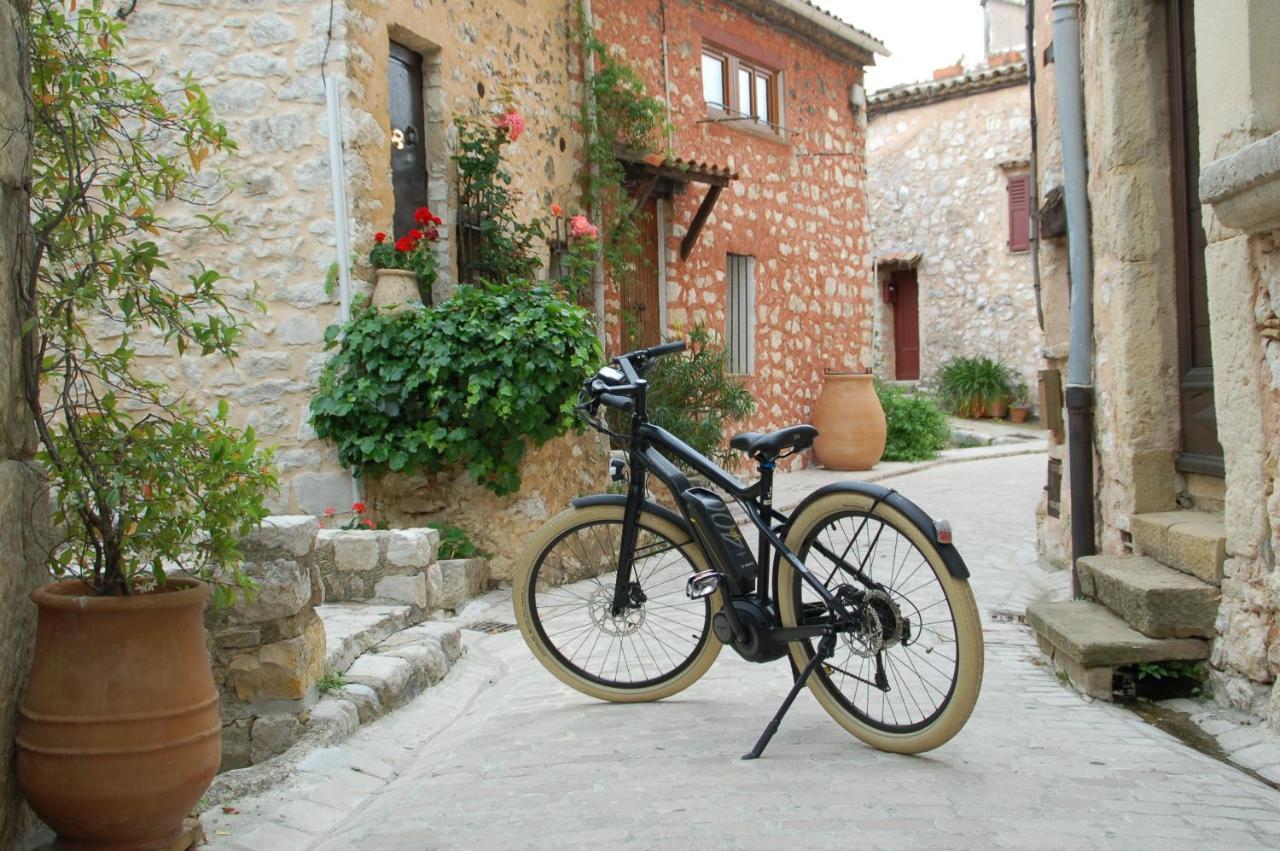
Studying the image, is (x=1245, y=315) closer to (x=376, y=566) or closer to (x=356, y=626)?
(x=356, y=626)

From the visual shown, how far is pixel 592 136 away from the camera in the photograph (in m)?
8.99

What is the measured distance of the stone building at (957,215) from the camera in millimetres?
18891

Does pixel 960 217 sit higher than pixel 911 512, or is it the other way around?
pixel 960 217

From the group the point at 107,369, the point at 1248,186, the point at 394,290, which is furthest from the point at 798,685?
the point at 394,290

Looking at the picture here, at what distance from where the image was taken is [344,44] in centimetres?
618

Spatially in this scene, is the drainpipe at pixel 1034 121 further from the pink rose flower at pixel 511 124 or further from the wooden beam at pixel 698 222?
the wooden beam at pixel 698 222

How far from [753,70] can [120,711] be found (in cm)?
1101

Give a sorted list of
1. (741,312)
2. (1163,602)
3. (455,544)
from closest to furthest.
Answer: (1163,602) < (455,544) < (741,312)

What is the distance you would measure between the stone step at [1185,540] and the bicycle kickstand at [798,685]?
4.88 feet

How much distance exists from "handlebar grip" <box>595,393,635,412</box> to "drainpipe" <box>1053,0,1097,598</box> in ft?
8.31

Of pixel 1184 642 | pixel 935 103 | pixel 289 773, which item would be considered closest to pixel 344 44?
pixel 289 773

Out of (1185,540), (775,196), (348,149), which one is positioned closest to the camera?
(1185,540)

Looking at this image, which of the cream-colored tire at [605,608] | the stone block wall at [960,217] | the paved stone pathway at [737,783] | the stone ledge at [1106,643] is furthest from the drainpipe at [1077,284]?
the stone block wall at [960,217]

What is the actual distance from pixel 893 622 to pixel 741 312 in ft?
29.7
